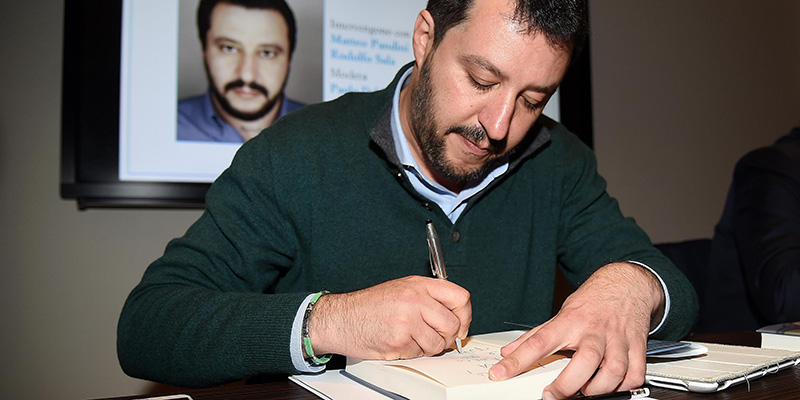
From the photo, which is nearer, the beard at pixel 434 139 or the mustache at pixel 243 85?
the beard at pixel 434 139

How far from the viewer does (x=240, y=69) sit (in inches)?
72.2

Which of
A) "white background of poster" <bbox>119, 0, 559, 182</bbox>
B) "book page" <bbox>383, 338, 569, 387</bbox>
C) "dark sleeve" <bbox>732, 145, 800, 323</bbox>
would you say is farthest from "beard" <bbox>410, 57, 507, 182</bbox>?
"dark sleeve" <bbox>732, 145, 800, 323</bbox>

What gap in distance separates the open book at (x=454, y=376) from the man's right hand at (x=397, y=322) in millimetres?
18

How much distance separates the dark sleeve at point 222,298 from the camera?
792 millimetres

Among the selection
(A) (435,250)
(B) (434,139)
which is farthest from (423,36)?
(A) (435,250)

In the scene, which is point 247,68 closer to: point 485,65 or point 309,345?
point 485,65

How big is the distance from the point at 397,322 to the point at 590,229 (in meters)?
0.76

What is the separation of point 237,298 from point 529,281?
716 mm

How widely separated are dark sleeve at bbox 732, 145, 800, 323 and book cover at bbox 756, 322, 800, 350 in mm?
737

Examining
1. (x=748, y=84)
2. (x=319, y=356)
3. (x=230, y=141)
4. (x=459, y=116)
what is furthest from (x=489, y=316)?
(x=748, y=84)

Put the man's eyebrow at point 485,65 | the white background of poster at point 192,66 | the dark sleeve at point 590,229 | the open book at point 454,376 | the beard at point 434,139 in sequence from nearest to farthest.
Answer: the open book at point 454,376, the man's eyebrow at point 485,65, the beard at point 434,139, the dark sleeve at point 590,229, the white background of poster at point 192,66

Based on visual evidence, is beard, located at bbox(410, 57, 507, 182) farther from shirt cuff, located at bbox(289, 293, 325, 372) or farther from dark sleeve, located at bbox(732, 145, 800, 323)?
dark sleeve, located at bbox(732, 145, 800, 323)

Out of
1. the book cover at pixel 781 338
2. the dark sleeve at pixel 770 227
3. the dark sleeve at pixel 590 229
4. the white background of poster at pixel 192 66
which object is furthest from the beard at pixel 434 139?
the dark sleeve at pixel 770 227

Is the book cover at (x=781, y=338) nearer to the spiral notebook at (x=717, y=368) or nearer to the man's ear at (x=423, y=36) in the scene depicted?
the spiral notebook at (x=717, y=368)
